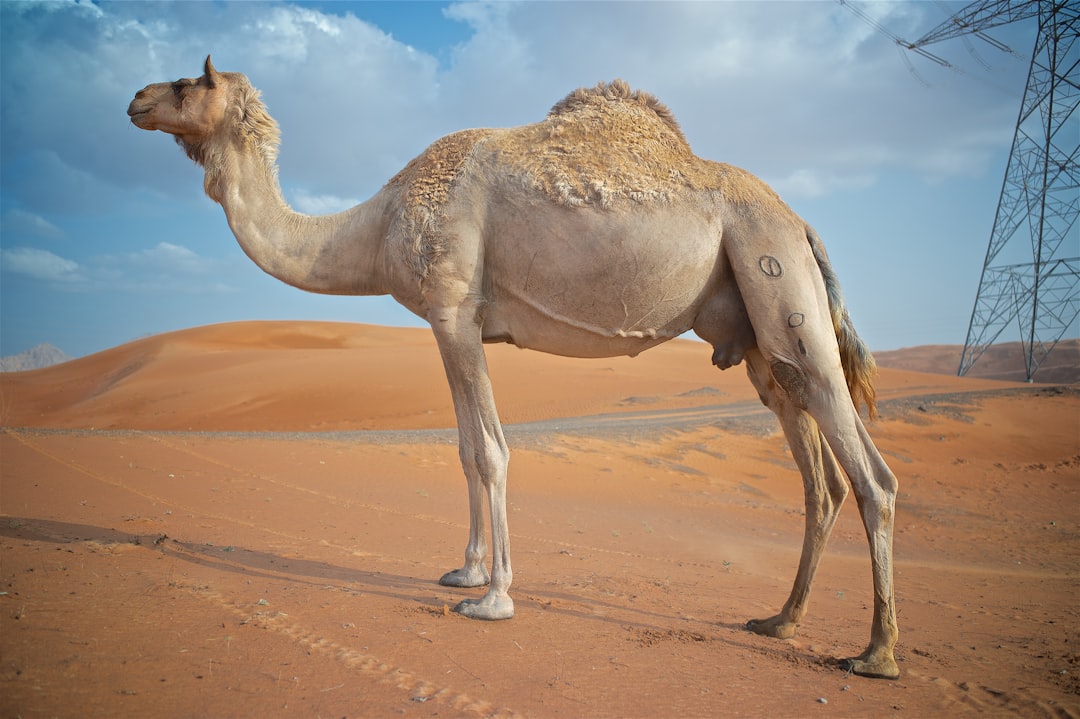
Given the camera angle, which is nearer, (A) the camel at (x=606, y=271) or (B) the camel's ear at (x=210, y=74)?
(A) the camel at (x=606, y=271)

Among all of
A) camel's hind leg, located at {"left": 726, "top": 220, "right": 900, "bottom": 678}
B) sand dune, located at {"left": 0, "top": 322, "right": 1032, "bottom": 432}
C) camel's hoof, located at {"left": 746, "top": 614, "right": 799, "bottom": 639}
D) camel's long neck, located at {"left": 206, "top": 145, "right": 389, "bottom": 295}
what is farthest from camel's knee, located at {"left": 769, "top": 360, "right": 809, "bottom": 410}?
sand dune, located at {"left": 0, "top": 322, "right": 1032, "bottom": 432}

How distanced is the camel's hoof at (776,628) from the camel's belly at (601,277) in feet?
7.82

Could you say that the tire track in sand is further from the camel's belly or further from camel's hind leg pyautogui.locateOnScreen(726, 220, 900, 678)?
camel's hind leg pyautogui.locateOnScreen(726, 220, 900, 678)

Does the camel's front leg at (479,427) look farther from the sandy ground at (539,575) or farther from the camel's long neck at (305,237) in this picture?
the camel's long neck at (305,237)

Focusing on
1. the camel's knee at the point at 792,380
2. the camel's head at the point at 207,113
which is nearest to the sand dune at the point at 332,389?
the camel's head at the point at 207,113

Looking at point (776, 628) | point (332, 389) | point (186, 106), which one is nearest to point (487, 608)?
point (776, 628)

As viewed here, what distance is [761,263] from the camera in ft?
17.5

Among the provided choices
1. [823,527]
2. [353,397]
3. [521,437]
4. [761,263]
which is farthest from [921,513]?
[353,397]

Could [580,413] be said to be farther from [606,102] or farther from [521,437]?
[606,102]

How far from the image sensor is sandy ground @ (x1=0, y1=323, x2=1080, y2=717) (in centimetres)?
402

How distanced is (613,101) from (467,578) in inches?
165

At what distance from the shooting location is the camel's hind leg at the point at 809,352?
16.5ft

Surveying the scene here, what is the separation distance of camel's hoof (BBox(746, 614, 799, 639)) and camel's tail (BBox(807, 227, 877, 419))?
1.76 metres

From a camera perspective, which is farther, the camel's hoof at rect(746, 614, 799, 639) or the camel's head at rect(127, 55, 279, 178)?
the camel's head at rect(127, 55, 279, 178)
